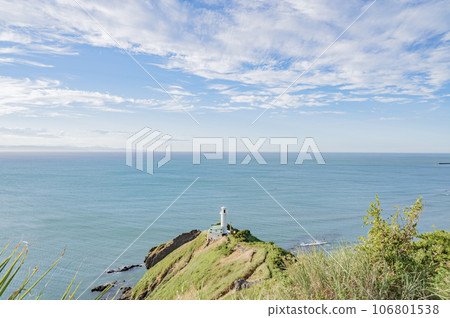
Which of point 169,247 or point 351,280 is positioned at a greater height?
point 351,280

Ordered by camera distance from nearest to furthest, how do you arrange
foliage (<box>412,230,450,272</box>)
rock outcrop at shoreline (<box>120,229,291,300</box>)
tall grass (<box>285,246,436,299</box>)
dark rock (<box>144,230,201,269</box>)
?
tall grass (<box>285,246,436,299</box>) → foliage (<box>412,230,450,272</box>) → rock outcrop at shoreline (<box>120,229,291,300</box>) → dark rock (<box>144,230,201,269</box>)

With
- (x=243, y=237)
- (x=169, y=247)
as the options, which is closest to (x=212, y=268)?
(x=243, y=237)

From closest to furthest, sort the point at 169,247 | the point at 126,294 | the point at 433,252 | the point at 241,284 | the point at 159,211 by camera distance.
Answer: the point at 433,252
the point at 241,284
the point at 126,294
the point at 169,247
the point at 159,211

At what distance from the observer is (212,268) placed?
22.5 m

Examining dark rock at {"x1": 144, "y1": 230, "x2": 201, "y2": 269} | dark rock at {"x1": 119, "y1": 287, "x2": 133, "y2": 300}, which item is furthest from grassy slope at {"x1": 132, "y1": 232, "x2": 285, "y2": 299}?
dark rock at {"x1": 144, "y1": 230, "x2": 201, "y2": 269}

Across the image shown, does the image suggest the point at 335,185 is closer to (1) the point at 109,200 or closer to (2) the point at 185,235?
(1) the point at 109,200

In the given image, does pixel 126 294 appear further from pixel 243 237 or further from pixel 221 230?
pixel 243 237

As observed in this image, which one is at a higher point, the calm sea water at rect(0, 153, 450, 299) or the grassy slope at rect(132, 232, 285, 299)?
the grassy slope at rect(132, 232, 285, 299)

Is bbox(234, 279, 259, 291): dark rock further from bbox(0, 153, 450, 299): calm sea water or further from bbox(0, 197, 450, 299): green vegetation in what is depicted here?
bbox(0, 153, 450, 299): calm sea water

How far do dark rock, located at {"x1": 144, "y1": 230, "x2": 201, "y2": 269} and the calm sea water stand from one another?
428cm

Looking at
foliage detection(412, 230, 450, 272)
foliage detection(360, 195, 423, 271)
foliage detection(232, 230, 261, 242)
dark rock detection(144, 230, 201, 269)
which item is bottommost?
dark rock detection(144, 230, 201, 269)

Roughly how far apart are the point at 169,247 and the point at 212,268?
14.5 m

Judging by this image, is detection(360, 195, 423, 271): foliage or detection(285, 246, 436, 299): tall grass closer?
detection(285, 246, 436, 299): tall grass

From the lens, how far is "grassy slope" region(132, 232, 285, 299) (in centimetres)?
1816
